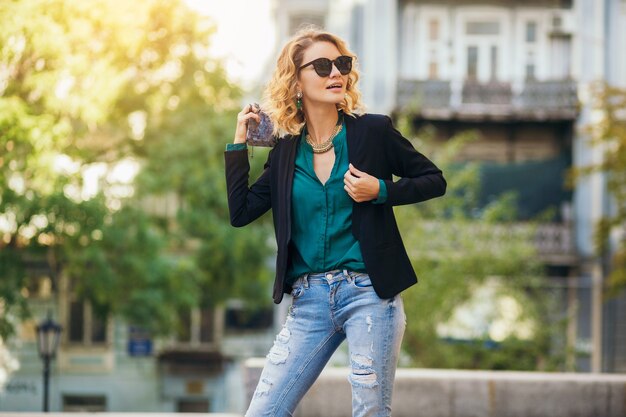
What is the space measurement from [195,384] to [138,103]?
1172 cm

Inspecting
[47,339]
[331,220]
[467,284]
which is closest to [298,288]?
[331,220]

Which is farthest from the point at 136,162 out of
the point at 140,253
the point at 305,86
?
the point at 305,86

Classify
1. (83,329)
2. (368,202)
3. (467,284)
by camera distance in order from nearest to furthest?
(368,202), (467,284), (83,329)

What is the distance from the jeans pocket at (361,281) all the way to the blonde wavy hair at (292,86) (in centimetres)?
59

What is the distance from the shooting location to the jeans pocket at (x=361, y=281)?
3.45 metres

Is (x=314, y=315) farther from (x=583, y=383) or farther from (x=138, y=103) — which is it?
(x=138, y=103)

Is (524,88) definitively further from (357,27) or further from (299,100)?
(299,100)

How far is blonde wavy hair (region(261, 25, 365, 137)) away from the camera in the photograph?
370 centimetres

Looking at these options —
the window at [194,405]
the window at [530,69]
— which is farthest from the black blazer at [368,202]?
the window at [194,405]

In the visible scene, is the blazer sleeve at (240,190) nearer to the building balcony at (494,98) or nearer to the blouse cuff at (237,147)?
the blouse cuff at (237,147)

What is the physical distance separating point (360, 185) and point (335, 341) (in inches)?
23.6

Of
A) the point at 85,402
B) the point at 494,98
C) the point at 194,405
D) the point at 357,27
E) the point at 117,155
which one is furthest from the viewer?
the point at 194,405

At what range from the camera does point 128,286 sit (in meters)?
18.6

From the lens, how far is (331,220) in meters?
3.50
